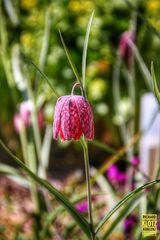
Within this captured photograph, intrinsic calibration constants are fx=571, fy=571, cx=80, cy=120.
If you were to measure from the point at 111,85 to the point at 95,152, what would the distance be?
45cm

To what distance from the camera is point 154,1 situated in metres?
3.23

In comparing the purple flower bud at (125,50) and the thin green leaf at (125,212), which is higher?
the purple flower bud at (125,50)

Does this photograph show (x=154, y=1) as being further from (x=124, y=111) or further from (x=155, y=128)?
(x=155, y=128)

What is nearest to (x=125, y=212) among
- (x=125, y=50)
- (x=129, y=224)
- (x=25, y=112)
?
(x=129, y=224)

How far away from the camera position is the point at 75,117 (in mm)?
843

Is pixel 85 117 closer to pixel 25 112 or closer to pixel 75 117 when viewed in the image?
pixel 75 117

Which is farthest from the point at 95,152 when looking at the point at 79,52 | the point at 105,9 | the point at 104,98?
the point at 105,9

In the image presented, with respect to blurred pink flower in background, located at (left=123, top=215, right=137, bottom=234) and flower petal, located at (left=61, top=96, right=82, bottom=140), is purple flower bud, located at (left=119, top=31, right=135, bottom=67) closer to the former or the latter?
blurred pink flower in background, located at (left=123, top=215, right=137, bottom=234)

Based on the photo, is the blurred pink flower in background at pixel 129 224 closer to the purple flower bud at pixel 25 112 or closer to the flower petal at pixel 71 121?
the purple flower bud at pixel 25 112

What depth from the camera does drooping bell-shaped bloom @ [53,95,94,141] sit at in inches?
32.7

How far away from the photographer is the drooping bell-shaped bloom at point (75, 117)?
831mm

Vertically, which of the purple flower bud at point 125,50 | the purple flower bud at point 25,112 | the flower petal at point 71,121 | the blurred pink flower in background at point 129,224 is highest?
the purple flower bud at point 125,50

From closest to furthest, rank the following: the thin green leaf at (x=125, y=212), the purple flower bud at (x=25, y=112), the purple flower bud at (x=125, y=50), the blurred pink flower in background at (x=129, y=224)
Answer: the thin green leaf at (x=125, y=212) < the blurred pink flower in background at (x=129, y=224) < the purple flower bud at (x=25, y=112) < the purple flower bud at (x=125, y=50)

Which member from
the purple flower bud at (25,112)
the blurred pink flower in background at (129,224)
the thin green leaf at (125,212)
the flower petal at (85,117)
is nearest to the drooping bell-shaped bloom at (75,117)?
the flower petal at (85,117)
